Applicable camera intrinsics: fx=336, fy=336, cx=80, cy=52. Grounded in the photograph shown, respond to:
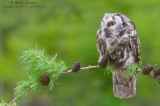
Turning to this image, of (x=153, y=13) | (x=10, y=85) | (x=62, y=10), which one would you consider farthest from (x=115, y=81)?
(x=10, y=85)

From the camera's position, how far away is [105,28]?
2.92m

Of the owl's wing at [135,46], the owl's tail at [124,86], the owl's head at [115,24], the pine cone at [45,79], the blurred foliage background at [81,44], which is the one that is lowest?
the blurred foliage background at [81,44]

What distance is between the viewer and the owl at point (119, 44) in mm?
2928

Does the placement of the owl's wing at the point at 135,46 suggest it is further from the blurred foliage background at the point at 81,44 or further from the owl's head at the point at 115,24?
the blurred foliage background at the point at 81,44

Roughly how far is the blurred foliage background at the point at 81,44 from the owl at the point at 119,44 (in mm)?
2947

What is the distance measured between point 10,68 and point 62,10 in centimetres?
199

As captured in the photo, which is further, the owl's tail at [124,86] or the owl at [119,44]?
the owl's tail at [124,86]

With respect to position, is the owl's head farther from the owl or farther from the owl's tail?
the owl's tail

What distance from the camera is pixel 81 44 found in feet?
20.7

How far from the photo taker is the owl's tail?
304 cm

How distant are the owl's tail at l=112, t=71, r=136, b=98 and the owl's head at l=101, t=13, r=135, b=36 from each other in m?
0.38

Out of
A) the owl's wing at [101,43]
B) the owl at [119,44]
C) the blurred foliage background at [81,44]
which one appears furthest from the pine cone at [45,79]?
the blurred foliage background at [81,44]

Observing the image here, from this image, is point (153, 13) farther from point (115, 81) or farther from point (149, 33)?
point (115, 81)

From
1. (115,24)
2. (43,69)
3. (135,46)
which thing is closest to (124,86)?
(135,46)
